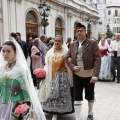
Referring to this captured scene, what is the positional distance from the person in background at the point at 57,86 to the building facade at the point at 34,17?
12.0 m

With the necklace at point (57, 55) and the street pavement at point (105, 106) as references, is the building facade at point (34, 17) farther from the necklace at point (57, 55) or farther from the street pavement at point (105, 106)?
the necklace at point (57, 55)

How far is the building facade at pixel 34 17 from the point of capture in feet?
53.6

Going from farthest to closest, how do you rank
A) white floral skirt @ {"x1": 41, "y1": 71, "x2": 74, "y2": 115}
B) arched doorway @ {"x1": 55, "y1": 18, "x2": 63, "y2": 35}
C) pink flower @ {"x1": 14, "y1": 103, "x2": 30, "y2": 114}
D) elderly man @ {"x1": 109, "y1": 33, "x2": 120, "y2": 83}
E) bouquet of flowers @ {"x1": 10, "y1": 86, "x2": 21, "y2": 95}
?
1. arched doorway @ {"x1": 55, "y1": 18, "x2": 63, "y2": 35}
2. elderly man @ {"x1": 109, "y1": 33, "x2": 120, "y2": 83}
3. white floral skirt @ {"x1": 41, "y1": 71, "x2": 74, "y2": 115}
4. bouquet of flowers @ {"x1": 10, "y1": 86, "x2": 21, "y2": 95}
5. pink flower @ {"x1": 14, "y1": 103, "x2": 30, "y2": 114}

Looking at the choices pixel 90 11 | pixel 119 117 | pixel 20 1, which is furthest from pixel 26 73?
pixel 90 11

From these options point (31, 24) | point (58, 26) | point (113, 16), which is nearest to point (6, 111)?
point (31, 24)

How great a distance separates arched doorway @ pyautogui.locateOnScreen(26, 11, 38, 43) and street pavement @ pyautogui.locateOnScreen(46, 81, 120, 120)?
13.4 m

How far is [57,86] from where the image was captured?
4.20 m

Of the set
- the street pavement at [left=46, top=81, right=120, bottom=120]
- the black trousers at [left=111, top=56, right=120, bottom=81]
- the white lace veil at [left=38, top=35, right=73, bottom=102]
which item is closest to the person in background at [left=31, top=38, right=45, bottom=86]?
the street pavement at [left=46, top=81, right=120, bottom=120]

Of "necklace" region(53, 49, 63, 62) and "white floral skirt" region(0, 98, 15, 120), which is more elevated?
"necklace" region(53, 49, 63, 62)

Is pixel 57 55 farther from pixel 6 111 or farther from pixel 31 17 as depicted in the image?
pixel 31 17

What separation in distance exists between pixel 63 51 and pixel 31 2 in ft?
51.5

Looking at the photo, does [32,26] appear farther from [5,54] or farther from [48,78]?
[5,54]

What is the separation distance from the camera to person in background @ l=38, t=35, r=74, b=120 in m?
4.17

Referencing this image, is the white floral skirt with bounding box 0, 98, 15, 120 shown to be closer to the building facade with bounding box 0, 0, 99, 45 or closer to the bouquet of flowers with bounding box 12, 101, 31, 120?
the bouquet of flowers with bounding box 12, 101, 31, 120
